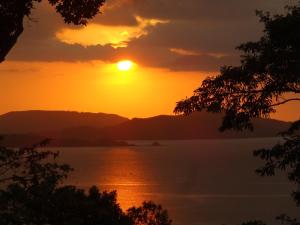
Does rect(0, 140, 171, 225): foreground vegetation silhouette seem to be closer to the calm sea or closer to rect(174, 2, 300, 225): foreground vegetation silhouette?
rect(174, 2, 300, 225): foreground vegetation silhouette

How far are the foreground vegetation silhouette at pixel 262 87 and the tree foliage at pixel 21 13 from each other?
4471 mm

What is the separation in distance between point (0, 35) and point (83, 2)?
1.85 metres

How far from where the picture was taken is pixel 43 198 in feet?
57.7

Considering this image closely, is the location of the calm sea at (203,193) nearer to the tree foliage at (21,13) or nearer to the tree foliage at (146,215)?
the tree foliage at (146,215)

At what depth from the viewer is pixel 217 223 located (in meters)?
67.7

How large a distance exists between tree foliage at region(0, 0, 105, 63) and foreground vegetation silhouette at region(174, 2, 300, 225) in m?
4.47

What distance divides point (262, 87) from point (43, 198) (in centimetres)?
869

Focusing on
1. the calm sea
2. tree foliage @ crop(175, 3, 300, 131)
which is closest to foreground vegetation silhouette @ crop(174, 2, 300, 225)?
tree foliage @ crop(175, 3, 300, 131)

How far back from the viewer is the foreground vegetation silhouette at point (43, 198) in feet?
46.8

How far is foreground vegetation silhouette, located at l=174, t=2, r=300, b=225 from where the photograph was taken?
12555mm

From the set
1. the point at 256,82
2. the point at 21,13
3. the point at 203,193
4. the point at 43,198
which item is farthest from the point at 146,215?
the point at 203,193

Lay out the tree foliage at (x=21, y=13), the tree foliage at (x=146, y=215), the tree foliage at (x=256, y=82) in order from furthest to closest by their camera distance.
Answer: the tree foliage at (x=146, y=215) < the tree foliage at (x=256, y=82) < the tree foliage at (x=21, y=13)

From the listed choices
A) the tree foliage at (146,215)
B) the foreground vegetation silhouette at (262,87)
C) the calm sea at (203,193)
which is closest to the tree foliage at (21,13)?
the foreground vegetation silhouette at (262,87)

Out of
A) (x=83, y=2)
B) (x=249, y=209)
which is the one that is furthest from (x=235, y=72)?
(x=249, y=209)
